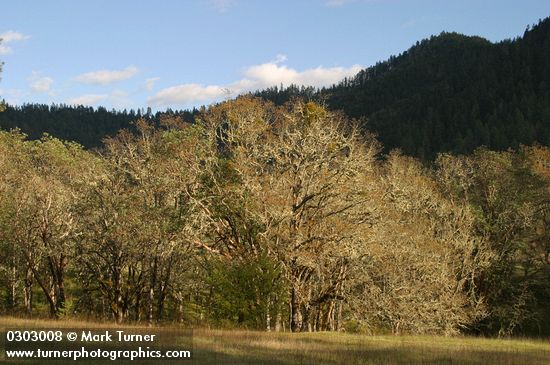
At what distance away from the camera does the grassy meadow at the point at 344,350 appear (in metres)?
17.9

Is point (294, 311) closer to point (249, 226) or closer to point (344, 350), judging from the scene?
point (249, 226)

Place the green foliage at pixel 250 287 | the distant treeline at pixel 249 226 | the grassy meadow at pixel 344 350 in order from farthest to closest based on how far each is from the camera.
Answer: the distant treeline at pixel 249 226 < the green foliage at pixel 250 287 < the grassy meadow at pixel 344 350

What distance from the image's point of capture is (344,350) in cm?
2020

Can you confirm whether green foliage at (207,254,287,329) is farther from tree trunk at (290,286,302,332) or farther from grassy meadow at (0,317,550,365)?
grassy meadow at (0,317,550,365)

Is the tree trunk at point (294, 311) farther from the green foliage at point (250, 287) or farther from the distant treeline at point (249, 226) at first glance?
the green foliage at point (250, 287)

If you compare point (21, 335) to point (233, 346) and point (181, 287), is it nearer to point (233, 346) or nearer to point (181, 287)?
point (233, 346)

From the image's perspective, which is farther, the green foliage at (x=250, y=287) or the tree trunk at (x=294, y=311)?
the tree trunk at (x=294, y=311)

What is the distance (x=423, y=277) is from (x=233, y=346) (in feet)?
75.6

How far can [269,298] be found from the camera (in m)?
28.5

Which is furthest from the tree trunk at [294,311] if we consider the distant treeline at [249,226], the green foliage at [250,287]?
the green foliage at [250,287]

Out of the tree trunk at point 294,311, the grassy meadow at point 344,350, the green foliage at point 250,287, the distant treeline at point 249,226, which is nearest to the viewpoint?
the grassy meadow at point 344,350

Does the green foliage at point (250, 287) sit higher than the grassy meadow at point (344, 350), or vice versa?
the green foliage at point (250, 287)

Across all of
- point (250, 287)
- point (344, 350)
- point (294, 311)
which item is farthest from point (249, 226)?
point (344, 350)

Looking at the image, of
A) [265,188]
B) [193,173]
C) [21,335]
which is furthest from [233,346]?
[193,173]
